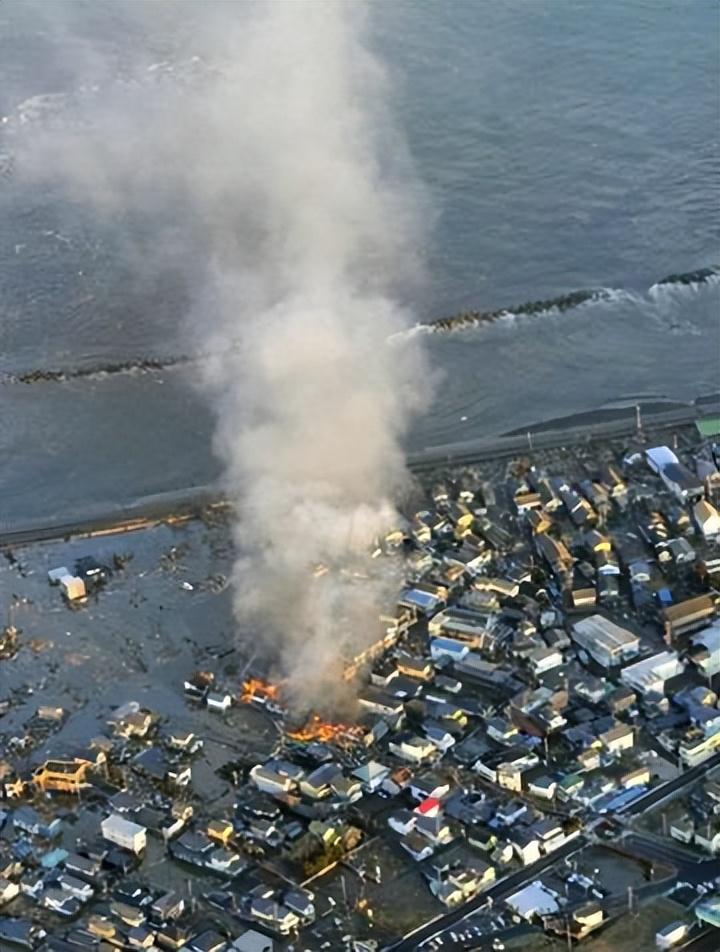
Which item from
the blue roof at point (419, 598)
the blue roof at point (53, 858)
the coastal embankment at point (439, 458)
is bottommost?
the blue roof at point (53, 858)

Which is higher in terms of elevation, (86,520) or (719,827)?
(86,520)

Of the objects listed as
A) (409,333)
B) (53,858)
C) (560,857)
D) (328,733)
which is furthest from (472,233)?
(53,858)

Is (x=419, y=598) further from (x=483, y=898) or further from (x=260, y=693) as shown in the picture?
(x=483, y=898)

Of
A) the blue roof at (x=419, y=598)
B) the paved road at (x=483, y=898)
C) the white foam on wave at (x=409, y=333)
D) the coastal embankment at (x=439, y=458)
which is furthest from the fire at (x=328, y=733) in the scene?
the white foam on wave at (x=409, y=333)

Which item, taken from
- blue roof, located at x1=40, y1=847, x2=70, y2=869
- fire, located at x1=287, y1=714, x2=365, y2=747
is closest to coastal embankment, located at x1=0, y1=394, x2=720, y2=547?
fire, located at x1=287, y1=714, x2=365, y2=747

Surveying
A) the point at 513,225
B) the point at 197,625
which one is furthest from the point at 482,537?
the point at 513,225

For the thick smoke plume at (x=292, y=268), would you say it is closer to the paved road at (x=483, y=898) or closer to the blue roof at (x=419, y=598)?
the blue roof at (x=419, y=598)

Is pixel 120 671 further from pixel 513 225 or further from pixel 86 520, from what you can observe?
pixel 513 225
